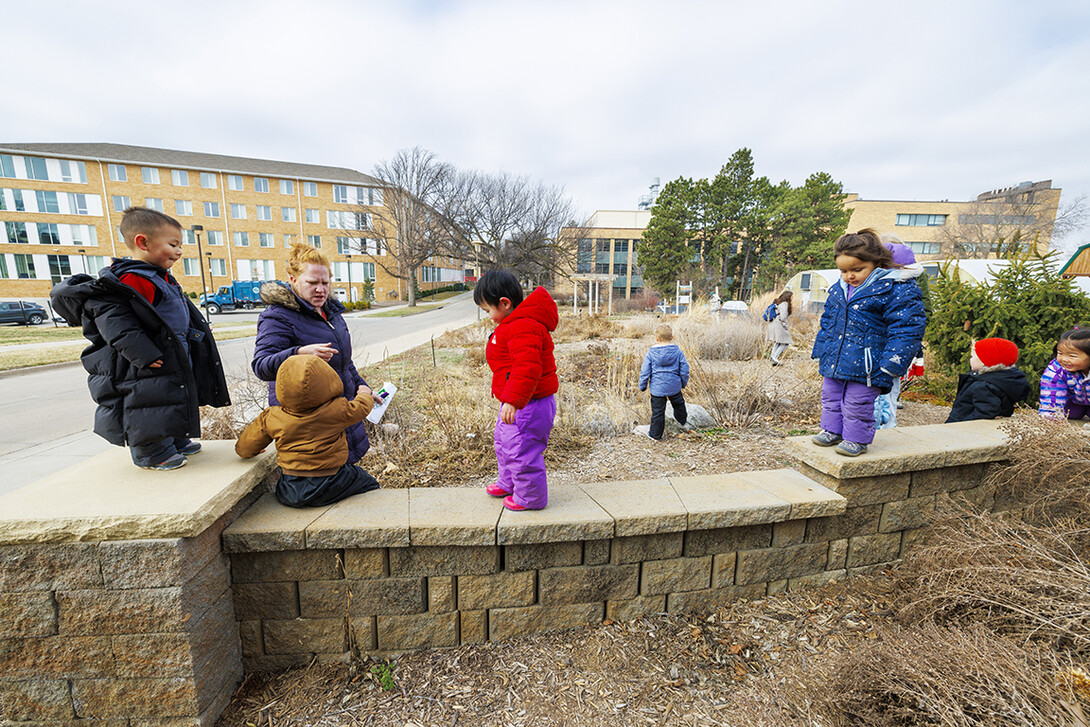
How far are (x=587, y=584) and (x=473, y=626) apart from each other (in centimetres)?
58

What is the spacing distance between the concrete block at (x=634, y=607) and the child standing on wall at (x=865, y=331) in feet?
4.30

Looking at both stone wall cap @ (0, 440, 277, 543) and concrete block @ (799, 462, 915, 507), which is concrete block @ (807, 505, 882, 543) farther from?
stone wall cap @ (0, 440, 277, 543)

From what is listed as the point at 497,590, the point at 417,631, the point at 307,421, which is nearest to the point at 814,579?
the point at 497,590

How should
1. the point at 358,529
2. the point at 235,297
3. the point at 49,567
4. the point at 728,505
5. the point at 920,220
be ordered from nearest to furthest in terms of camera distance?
the point at 49,567, the point at 358,529, the point at 728,505, the point at 235,297, the point at 920,220

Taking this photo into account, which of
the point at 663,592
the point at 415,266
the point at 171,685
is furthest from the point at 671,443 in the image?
the point at 415,266

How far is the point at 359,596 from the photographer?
2076 millimetres

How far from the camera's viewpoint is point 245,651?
6.86 feet

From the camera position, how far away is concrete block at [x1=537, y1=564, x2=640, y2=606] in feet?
7.22

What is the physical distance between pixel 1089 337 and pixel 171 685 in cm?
527

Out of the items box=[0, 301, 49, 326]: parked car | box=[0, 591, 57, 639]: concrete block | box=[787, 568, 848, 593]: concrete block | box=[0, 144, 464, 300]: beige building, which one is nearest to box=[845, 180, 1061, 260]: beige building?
box=[787, 568, 848, 593]: concrete block

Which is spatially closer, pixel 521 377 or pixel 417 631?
pixel 521 377

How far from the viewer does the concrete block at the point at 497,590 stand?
2137 millimetres

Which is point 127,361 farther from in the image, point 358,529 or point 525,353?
point 525,353

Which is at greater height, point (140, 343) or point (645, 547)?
point (140, 343)
